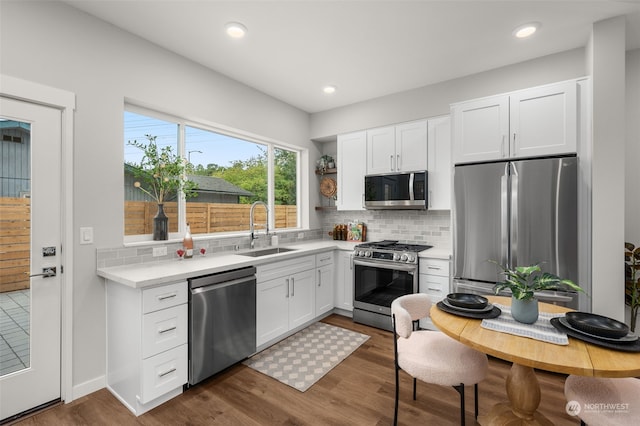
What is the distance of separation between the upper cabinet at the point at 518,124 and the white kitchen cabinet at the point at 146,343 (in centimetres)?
292

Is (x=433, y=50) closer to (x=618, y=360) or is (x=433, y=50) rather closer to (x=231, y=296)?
(x=618, y=360)

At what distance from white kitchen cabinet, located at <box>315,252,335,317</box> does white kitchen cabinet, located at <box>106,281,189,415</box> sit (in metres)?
1.73

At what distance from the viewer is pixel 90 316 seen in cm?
229

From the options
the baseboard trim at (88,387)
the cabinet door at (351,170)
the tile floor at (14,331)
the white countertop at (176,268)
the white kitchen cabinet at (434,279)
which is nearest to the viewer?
→ the tile floor at (14,331)

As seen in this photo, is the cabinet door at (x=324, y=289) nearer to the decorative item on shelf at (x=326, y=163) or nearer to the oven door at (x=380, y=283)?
the oven door at (x=380, y=283)

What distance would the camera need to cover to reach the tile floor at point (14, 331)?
195 centimetres

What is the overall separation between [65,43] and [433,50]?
3.04 meters

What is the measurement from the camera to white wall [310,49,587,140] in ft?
9.51

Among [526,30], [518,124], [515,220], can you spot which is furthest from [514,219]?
[526,30]

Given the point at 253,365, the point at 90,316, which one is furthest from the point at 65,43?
the point at 253,365

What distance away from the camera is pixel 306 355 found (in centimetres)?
287

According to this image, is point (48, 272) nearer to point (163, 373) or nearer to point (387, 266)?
point (163, 373)

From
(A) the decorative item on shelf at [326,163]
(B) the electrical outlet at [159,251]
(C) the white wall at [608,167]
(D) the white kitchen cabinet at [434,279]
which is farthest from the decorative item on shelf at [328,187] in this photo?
(C) the white wall at [608,167]

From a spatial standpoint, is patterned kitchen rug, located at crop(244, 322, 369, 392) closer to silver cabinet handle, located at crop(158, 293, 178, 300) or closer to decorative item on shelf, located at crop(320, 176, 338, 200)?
silver cabinet handle, located at crop(158, 293, 178, 300)
